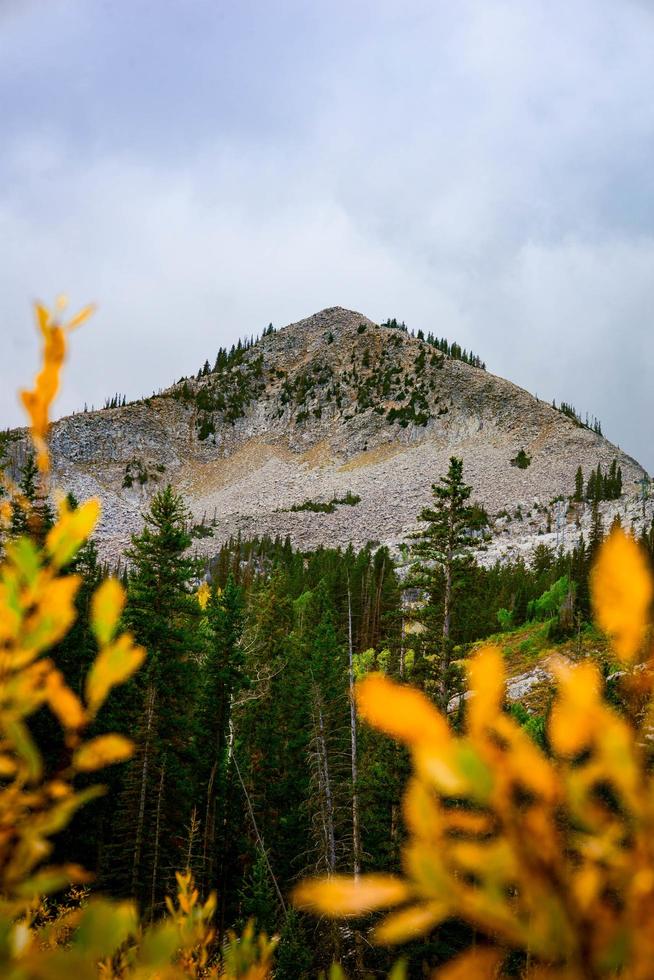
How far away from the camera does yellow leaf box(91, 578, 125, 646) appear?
3.06ft

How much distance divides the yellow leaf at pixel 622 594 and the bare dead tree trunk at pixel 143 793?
16191 mm

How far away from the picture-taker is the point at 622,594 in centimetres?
75

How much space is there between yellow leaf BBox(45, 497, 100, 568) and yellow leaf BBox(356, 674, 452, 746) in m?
0.61

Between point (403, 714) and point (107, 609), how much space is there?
545 millimetres

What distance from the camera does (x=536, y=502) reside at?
89000 millimetres

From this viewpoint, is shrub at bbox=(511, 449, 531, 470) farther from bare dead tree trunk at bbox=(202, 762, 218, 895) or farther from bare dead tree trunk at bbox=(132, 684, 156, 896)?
bare dead tree trunk at bbox=(132, 684, 156, 896)

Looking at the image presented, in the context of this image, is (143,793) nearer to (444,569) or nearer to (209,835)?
(209,835)

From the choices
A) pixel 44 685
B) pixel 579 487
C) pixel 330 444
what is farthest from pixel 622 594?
pixel 330 444

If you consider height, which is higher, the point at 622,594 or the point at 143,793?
the point at 622,594

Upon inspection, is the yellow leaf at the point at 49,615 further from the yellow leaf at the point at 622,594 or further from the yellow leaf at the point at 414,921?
the yellow leaf at the point at 622,594

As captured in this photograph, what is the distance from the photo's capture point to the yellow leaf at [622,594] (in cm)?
74

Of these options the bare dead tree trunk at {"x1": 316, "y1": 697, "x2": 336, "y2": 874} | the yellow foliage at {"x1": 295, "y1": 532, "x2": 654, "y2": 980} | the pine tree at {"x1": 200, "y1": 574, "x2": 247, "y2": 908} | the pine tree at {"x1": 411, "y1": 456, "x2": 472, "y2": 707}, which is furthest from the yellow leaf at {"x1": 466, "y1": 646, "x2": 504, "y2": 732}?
the pine tree at {"x1": 200, "y1": 574, "x2": 247, "y2": 908}

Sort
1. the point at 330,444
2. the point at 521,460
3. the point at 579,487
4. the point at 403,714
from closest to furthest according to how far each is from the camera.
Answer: the point at 403,714 → the point at 579,487 → the point at 521,460 → the point at 330,444

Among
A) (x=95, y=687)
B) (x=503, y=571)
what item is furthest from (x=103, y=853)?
(x=503, y=571)
